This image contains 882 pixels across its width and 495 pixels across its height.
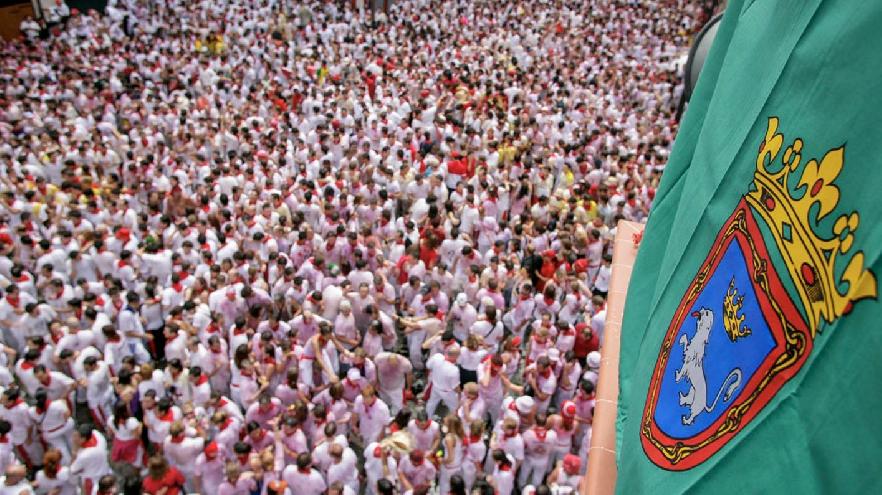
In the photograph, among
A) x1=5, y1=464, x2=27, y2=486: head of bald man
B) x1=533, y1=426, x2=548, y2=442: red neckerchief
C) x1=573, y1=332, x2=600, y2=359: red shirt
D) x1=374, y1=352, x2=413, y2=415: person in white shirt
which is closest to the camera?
x1=5, y1=464, x2=27, y2=486: head of bald man

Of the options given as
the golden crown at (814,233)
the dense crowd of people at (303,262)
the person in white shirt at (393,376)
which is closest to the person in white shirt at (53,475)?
the dense crowd of people at (303,262)

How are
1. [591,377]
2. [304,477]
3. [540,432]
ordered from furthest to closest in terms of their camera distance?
[591,377] → [540,432] → [304,477]

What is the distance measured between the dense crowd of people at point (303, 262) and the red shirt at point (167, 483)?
2 centimetres

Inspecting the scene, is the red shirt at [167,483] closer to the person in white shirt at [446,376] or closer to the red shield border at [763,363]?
the person in white shirt at [446,376]

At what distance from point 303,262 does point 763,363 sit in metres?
8.17

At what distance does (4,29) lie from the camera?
A: 62.7 feet

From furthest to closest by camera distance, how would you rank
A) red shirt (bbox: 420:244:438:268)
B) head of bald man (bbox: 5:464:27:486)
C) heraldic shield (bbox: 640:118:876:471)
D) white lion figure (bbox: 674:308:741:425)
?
red shirt (bbox: 420:244:438:268), head of bald man (bbox: 5:464:27:486), white lion figure (bbox: 674:308:741:425), heraldic shield (bbox: 640:118:876:471)

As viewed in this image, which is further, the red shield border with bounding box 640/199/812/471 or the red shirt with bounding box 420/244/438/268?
the red shirt with bounding box 420/244/438/268

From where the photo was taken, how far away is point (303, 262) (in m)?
9.13

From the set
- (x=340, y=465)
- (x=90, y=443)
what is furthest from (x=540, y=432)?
(x=90, y=443)

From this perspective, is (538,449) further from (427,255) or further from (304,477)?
(427,255)

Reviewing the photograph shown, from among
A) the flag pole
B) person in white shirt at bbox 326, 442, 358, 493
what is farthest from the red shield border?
person in white shirt at bbox 326, 442, 358, 493

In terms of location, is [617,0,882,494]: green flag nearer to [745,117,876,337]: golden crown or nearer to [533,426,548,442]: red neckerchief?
[745,117,876,337]: golden crown

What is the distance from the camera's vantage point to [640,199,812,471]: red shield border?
1317 millimetres
